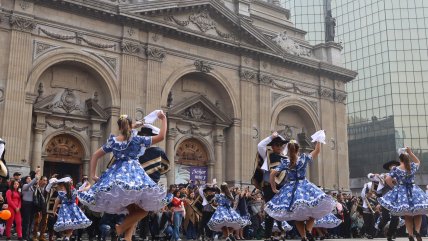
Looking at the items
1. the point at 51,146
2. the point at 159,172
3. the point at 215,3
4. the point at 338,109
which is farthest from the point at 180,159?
the point at 159,172

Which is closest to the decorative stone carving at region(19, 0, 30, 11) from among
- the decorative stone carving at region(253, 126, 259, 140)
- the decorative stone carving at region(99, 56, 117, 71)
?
the decorative stone carving at region(99, 56, 117, 71)

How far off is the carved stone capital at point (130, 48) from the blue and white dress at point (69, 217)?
14.4 meters

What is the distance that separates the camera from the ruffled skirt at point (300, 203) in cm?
949

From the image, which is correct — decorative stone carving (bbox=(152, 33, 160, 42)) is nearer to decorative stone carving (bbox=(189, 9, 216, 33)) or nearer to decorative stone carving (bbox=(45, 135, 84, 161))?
decorative stone carving (bbox=(189, 9, 216, 33))

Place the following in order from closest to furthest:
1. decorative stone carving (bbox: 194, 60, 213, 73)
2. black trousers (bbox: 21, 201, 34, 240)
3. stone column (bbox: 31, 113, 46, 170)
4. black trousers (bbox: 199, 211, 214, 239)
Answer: black trousers (bbox: 21, 201, 34, 240), black trousers (bbox: 199, 211, 214, 239), stone column (bbox: 31, 113, 46, 170), decorative stone carving (bbox: 194, 60, 213, 73)

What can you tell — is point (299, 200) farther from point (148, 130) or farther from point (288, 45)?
point (288, 45)

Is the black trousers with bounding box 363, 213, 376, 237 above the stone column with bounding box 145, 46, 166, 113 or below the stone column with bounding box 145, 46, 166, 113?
below

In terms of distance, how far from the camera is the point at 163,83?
28.3 m

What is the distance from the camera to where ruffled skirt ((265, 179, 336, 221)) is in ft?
31.1

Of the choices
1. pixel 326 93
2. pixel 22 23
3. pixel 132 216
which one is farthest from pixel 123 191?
pixel 326 93

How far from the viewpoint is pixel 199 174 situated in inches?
1192

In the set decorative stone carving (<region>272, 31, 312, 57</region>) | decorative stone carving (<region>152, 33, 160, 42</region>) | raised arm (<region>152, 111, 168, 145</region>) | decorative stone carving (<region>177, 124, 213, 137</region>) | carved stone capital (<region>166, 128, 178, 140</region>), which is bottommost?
raised arm (<region>152, 111, 168, 145</region>)

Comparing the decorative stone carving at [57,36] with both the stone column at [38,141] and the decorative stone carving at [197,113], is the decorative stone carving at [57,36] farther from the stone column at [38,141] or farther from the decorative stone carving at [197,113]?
the decorative stone carving at [197,113]

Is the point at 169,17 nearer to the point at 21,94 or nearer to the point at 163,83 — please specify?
the point at 163,83
